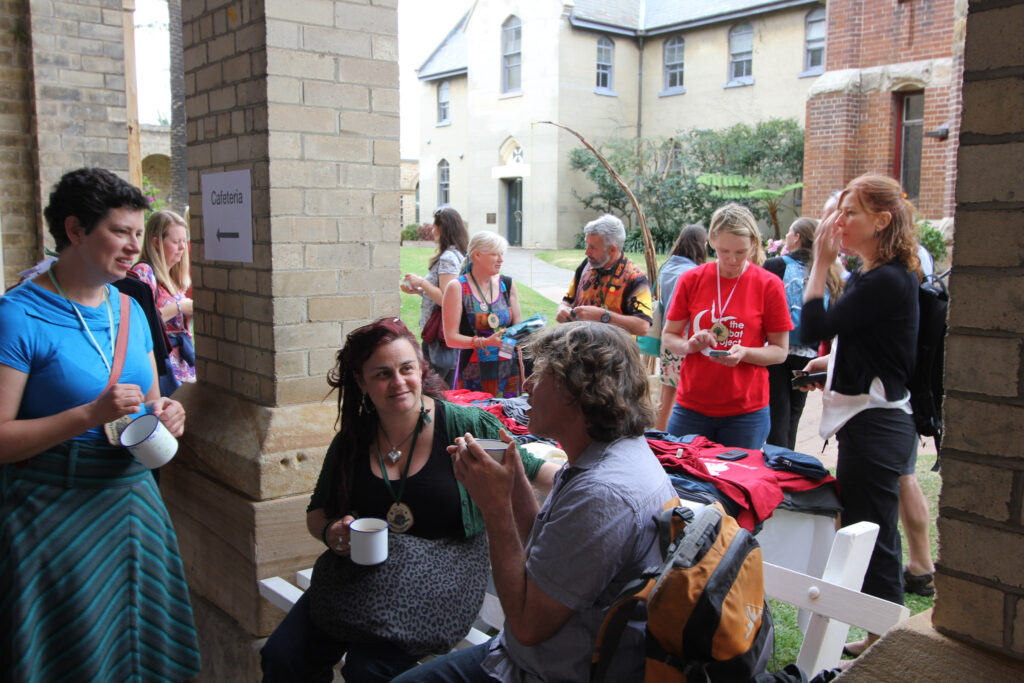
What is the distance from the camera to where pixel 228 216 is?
11.8 ft

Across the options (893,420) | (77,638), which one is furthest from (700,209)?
(77,638)

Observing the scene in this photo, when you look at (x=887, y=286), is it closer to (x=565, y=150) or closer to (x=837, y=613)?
(x=837, y=613)

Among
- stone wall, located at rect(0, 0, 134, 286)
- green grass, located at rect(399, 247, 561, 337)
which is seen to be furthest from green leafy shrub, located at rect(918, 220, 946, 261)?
stone wall, located at rect(0, 0, 134, 286)

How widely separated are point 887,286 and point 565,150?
→ 2382 cm

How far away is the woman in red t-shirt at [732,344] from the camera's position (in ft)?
13.9

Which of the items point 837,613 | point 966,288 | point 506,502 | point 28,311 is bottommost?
point 837,613

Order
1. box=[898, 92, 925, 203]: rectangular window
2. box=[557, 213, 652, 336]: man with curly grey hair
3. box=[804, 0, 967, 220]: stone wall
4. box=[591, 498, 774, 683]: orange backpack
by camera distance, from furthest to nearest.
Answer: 1. box=[898, 92, 925, 203]: rectangular window
2. box=[804, 0, 967, 220]: stone wall
3. box=[557, 213, 652, 336]: man with curly grey hair
4. box=[591, 498, 774, 683]: orange backpack

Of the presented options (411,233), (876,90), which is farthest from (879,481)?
(411,233)

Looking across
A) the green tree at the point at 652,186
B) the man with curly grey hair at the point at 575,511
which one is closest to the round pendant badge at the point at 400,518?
the man with curly grey hair at the point at 575,511

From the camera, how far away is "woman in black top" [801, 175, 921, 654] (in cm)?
337

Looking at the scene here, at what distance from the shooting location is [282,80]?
329 centimetres

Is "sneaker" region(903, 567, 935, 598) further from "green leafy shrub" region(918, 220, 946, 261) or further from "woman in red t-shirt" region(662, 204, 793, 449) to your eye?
"green leafy shrub" region(918, 220, 946, 261)

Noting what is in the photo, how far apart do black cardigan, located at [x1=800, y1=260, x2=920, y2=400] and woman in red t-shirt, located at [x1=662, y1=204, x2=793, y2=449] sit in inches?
26.4

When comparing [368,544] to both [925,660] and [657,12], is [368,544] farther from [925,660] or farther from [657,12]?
→ [657,12]
